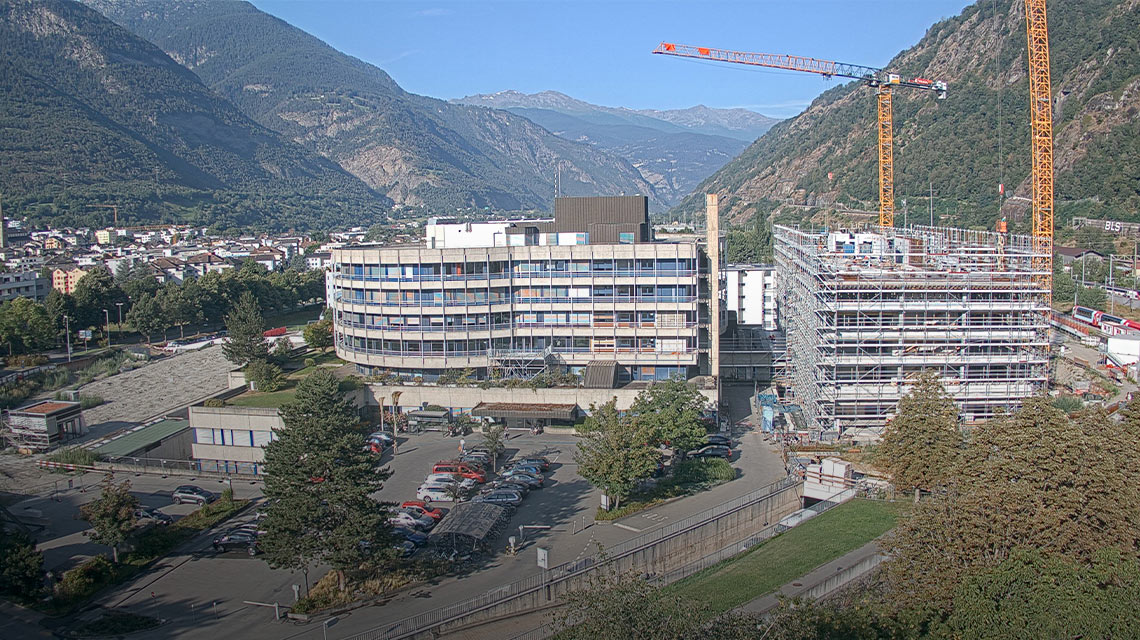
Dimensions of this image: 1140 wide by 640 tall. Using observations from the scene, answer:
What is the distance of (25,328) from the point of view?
5091 cm

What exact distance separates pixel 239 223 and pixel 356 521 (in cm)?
15535

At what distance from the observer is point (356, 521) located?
19594mm

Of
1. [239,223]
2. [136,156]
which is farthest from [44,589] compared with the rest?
[136,156]

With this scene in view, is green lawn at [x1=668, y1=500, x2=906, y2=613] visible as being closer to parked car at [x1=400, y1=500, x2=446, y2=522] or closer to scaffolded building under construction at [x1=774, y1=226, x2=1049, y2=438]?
scaffolded building under construction at [x1=774, y1=226, x2=1049, y2=438]

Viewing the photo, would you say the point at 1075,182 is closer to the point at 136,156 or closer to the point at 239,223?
the point at 239,223

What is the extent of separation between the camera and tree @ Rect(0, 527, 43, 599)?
20.0 m

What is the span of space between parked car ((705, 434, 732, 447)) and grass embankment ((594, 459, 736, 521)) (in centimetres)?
172

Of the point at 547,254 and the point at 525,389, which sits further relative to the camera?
the point at 547,254

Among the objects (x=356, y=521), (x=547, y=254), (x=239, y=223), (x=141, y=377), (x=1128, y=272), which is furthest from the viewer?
(x=239, y=223)

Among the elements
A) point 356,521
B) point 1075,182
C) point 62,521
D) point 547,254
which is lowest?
point 62,521

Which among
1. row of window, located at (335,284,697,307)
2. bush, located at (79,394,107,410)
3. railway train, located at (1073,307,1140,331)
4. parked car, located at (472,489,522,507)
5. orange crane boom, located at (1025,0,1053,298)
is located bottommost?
parked car, located at (472,489,522,507)

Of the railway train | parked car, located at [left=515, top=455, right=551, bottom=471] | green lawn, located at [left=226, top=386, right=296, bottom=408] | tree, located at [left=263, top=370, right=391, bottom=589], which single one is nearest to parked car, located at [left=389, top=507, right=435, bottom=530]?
tree, located at [left=263, top=370, right=391, bottom=589]

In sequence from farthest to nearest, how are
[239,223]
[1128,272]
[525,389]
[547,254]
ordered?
[239,223] → [1128,272] → [547,254] → [525,389]

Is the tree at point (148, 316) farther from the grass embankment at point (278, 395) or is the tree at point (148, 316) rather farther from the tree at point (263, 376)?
the tree at point (263, 376)
